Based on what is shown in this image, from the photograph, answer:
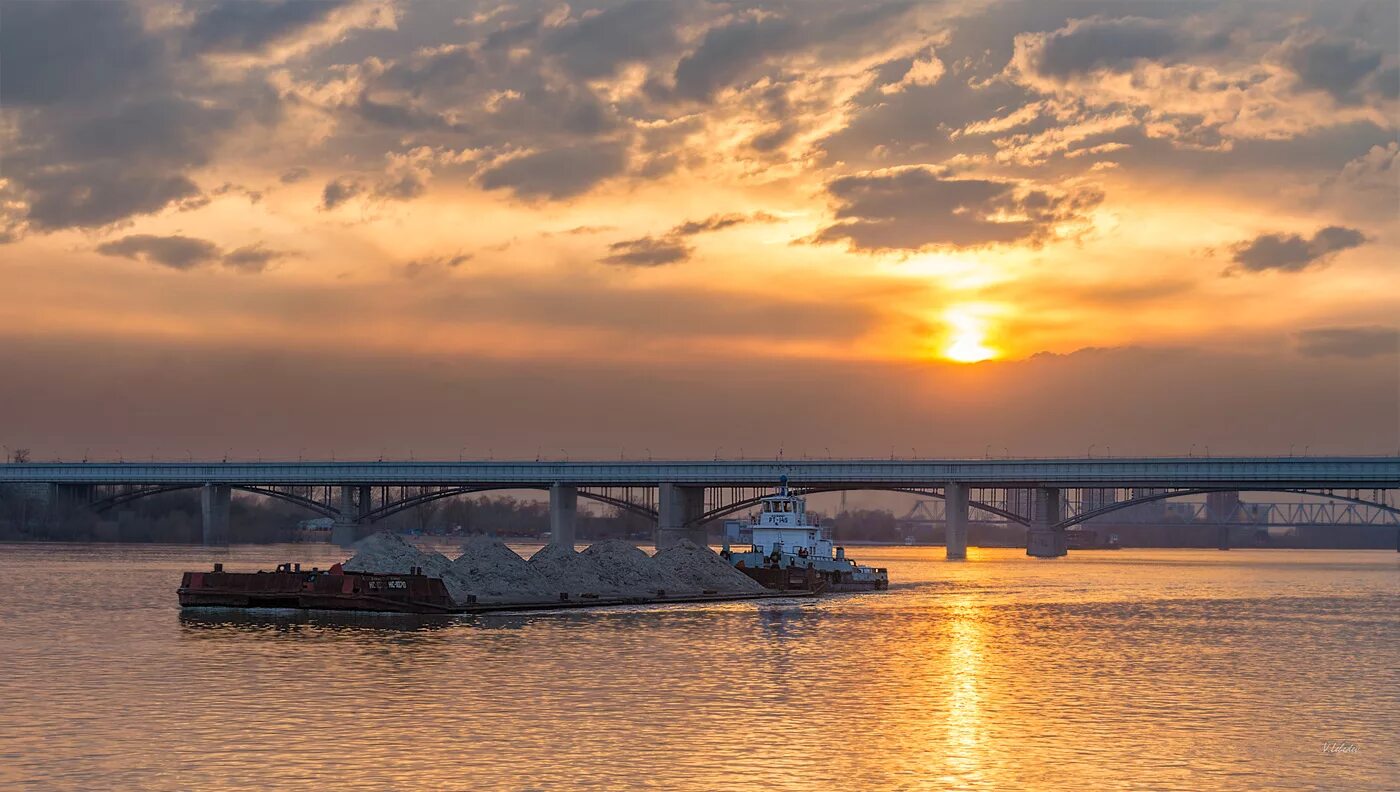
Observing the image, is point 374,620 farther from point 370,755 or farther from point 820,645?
point 370,755

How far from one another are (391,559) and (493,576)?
5.50m

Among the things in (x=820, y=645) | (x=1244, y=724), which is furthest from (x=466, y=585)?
(x=1244, y=724)

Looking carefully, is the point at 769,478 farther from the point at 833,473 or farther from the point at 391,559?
the point at 391,559

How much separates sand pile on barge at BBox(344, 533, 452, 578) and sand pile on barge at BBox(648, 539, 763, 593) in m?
16.5

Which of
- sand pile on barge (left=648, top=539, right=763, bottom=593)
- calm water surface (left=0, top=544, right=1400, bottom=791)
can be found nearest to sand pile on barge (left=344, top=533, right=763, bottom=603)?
sand pile on barge (left=648, top=539, right=763, bottom=593)

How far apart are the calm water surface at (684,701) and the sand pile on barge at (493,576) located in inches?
308

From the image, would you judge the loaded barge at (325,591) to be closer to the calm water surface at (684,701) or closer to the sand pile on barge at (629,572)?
the calm water surface at (684,701)

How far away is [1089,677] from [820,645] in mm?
12976

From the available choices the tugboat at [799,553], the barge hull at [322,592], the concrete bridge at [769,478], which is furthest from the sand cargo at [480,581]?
the concrete bridge at [769,478]

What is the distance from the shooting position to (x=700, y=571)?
93688 mm

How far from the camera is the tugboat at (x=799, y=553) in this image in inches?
3974

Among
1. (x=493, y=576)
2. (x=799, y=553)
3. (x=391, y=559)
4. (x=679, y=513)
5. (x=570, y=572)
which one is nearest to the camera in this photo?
(x=391, y=559)

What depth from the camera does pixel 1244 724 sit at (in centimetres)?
3781

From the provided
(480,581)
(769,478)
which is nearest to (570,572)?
(480,581)
